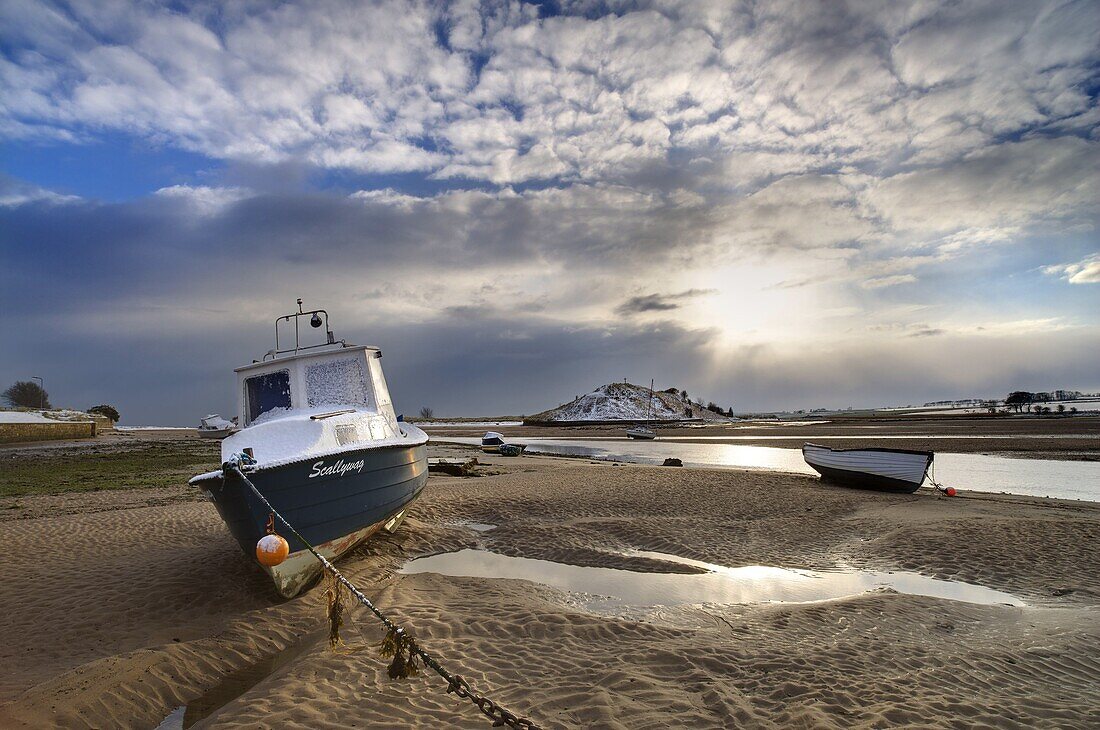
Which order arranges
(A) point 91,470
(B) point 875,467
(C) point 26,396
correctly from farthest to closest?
(C) point 26,396, (A) point 91,470, (B) point 875,467

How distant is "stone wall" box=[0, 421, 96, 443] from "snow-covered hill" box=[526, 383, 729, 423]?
73.1 meters

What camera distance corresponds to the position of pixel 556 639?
6.75 meters

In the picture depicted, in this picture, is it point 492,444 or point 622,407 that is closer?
point 492,444

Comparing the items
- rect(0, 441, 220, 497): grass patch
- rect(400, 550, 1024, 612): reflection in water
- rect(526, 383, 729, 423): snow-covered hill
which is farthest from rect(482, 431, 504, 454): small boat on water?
rect(526, 383, 729, 423): snow-covered hill

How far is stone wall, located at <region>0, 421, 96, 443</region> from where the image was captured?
40.2 meters

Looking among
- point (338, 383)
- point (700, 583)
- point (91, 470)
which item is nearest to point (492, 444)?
point (91, 470)

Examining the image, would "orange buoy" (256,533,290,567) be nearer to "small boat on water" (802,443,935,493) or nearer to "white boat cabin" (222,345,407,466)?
"white boat cabin" (222,345,407,466)

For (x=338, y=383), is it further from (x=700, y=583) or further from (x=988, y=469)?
(x=988, y=469)

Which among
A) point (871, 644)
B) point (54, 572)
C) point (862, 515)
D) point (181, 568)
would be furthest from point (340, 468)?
point (862, 515)

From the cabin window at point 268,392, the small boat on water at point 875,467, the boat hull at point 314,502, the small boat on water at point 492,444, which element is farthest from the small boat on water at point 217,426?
the small boat on water at point 492,444

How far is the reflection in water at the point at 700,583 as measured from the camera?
328 inches

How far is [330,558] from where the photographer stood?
8375mm

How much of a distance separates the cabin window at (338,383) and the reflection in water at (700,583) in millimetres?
3706

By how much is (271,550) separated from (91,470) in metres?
26.1
